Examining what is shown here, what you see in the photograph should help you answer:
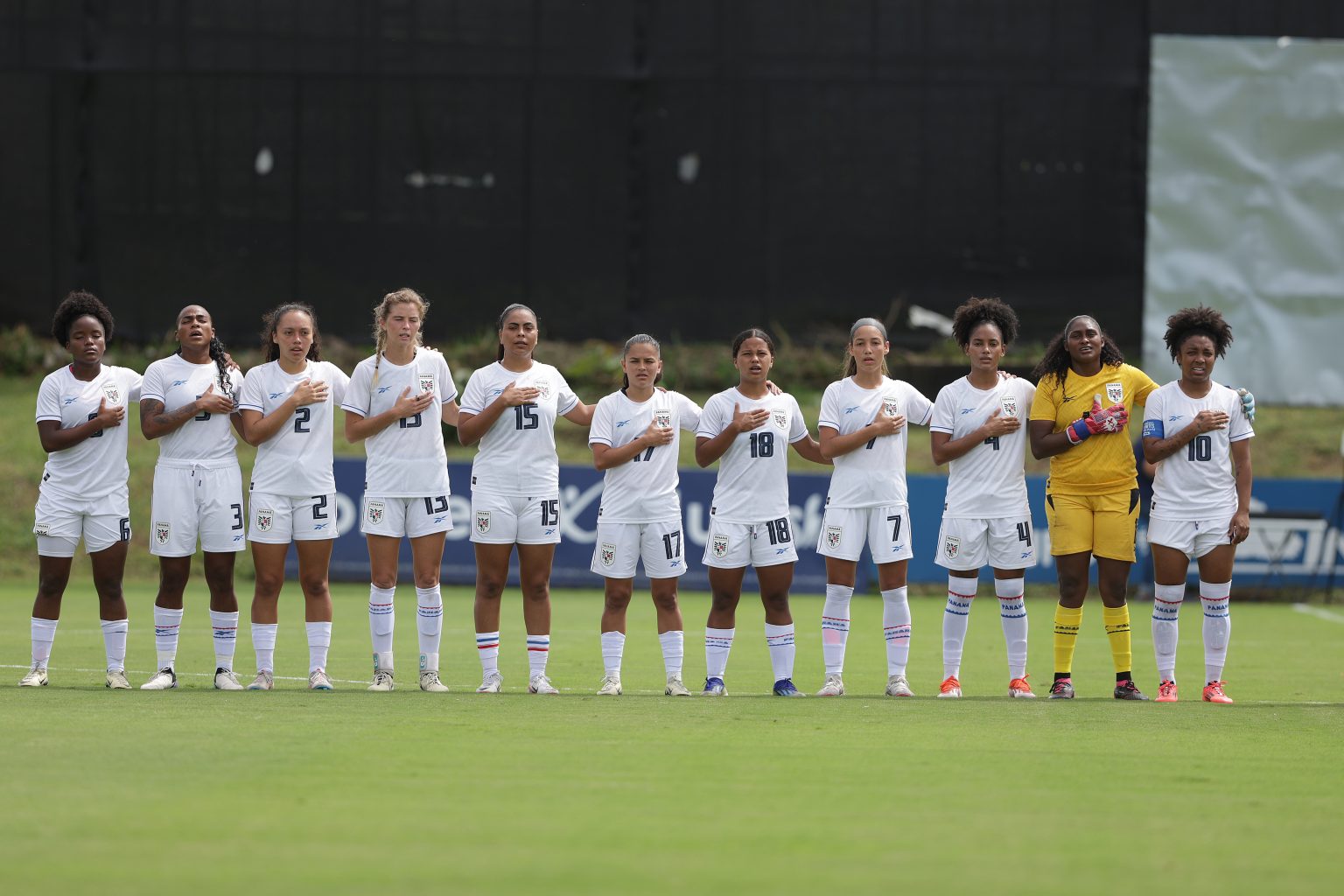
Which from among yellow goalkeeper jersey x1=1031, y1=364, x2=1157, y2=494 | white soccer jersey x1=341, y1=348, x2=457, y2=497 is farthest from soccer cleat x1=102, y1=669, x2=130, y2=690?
yellow goalkeeper jersey x1=1031, y1=364, x2=1157, y2=494

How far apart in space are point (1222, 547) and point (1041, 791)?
3.48m

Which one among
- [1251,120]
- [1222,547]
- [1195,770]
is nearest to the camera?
[1195,770]

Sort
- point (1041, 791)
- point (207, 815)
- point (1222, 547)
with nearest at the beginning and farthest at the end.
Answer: point (207, 815) < point (1041, 791) < point (1222, 547)

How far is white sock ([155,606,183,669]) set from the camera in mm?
8883

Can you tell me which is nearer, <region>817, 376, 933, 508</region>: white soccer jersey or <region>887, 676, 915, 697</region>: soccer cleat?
<region>887, 676, 915, 697</region>: soccer cleat

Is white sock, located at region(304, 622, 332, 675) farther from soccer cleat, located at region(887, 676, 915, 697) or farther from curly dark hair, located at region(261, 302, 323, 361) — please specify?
soccer cleat, located at region(887, 676, 915, 697)

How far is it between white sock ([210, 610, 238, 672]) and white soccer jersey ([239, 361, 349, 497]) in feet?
2.46

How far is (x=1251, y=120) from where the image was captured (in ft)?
68.7

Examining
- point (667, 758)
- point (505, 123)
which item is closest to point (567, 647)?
point (667, 758)

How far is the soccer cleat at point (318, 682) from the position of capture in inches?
346

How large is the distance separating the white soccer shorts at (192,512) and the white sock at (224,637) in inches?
14.9

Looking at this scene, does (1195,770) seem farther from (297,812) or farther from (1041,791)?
(297,812)

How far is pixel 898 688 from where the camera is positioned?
29.3 ft

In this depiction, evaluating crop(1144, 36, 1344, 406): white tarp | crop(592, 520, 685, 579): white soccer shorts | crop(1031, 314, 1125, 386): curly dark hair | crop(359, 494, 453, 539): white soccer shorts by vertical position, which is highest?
crop(1144, 36, 1344, 406): white tarp
